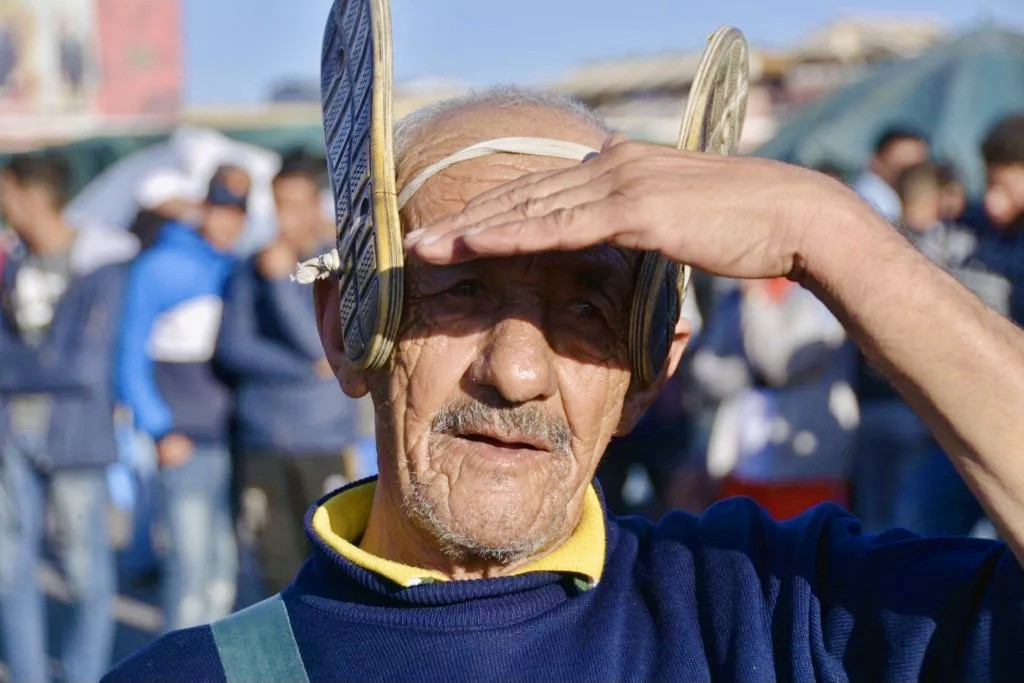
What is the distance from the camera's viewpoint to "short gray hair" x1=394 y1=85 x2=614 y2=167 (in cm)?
222

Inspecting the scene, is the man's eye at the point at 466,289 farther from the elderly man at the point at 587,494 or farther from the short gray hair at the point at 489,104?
the short gray hair at the point at 489,104

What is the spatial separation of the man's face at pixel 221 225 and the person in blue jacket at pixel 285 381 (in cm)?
50

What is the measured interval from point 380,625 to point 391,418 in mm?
323

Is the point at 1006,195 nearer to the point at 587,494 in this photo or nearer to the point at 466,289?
the point at 587,494

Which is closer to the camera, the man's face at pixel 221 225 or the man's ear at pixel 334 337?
the man's ear at pixel 334 337

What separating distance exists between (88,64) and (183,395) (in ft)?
51.0

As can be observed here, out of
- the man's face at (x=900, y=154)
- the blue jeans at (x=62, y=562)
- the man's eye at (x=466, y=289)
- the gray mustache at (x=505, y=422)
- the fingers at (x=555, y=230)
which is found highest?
the fingers at (x=555, y=230)


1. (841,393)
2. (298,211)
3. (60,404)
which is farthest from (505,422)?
(60,404)

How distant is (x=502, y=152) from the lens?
2111 mm

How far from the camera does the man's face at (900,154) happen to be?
271 inches

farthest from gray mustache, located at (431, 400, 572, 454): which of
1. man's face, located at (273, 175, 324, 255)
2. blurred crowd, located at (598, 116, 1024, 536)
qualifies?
man's face, located at (273, 175, 324, 255)

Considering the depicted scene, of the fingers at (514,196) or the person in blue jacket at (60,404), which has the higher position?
the fingers at (514,196)

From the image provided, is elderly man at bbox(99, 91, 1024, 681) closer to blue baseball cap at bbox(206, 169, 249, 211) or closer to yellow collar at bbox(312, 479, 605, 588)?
yellow collar at bbox(312, 479, 605, 588)

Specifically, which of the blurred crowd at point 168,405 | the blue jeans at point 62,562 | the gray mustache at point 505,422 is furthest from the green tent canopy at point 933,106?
the gray mustache at point 505,422
